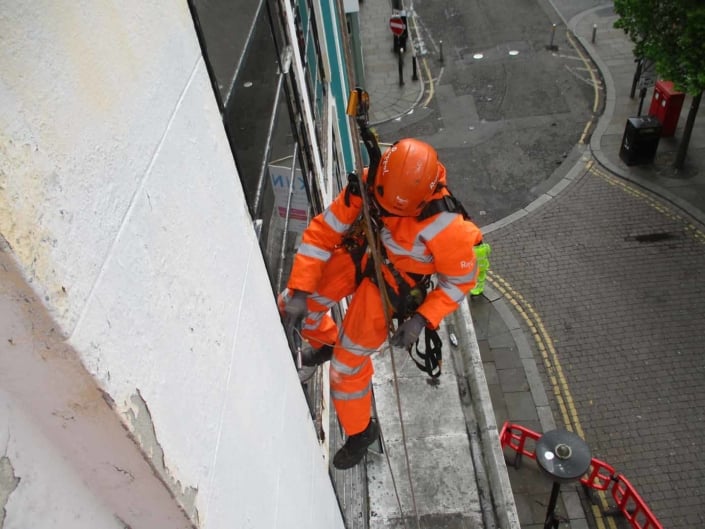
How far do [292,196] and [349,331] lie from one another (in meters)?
1.12

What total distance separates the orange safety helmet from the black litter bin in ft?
36.4

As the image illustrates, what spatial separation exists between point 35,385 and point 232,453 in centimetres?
88

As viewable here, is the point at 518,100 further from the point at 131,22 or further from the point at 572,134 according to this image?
the point at 131,22

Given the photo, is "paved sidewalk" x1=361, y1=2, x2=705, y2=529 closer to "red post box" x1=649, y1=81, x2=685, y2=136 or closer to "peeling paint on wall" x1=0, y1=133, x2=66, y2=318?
"red post box" x1=649, y1=81, x2=685, y2=136

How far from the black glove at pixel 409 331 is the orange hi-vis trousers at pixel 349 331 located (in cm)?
20

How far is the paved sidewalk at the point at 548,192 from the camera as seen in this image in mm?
8422

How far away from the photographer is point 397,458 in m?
7.18

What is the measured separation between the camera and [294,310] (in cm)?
346

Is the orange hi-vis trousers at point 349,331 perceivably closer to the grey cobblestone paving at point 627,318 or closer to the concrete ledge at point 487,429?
the concrete ledge at point 487,429

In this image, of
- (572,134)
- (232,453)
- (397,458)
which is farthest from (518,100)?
(232,453)

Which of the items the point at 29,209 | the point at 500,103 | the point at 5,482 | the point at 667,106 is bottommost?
the point at 500,103

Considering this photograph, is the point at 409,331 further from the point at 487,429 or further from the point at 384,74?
the point at 384,74

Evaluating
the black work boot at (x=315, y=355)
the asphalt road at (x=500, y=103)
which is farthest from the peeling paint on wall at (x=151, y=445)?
the asphalt road at (x=500, y=103)

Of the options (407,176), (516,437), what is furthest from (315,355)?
(516,437)
